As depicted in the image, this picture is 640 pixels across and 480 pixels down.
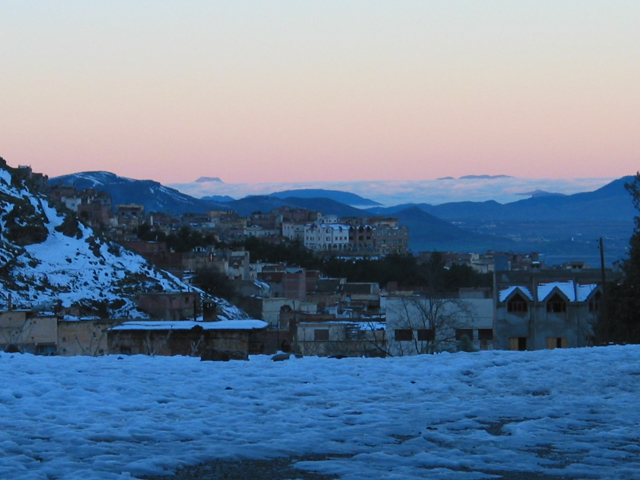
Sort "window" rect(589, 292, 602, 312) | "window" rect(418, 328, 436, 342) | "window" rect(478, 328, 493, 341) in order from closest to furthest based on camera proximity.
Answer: "window" rect(418, 328, 436, 342) < "window" rect(589, 292, 602, 312) < "window" rect(478, 328, 493, 341)

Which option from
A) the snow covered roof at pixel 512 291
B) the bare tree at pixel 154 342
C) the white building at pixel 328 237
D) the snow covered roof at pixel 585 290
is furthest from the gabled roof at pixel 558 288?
the white building at pixel 328 237

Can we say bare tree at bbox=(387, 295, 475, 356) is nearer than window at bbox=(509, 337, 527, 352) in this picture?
Yes

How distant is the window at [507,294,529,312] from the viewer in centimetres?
3616

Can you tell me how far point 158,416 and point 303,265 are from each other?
86.5 m

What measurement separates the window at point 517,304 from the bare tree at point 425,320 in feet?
4.51

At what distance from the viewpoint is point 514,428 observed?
783 centimetres

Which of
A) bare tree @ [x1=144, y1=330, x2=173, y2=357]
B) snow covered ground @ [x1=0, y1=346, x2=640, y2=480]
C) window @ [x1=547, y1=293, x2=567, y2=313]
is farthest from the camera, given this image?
window @ [x1=547, y1=293, x2=567, y2=313]

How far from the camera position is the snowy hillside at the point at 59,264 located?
4478 cm

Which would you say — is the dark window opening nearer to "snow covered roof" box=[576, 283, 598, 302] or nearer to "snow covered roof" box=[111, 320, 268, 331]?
"snow covered roof" box=[576, 283, 598, 302]

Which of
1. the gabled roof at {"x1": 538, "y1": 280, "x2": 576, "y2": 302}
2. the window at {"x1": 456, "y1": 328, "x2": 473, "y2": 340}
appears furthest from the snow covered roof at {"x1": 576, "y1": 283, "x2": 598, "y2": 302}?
the window at {"x1": 456, "y1": 328, "x2": 473, "y2": 340}

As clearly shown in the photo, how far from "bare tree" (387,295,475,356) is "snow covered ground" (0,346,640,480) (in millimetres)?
21799

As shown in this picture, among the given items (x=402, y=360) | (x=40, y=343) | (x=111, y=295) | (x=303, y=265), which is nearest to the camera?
(x=402, y=360)

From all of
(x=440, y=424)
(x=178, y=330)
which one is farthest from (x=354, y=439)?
(x=178, y=330)

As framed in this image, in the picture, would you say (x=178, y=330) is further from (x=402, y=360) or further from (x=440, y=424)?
(x=440, y=424)
